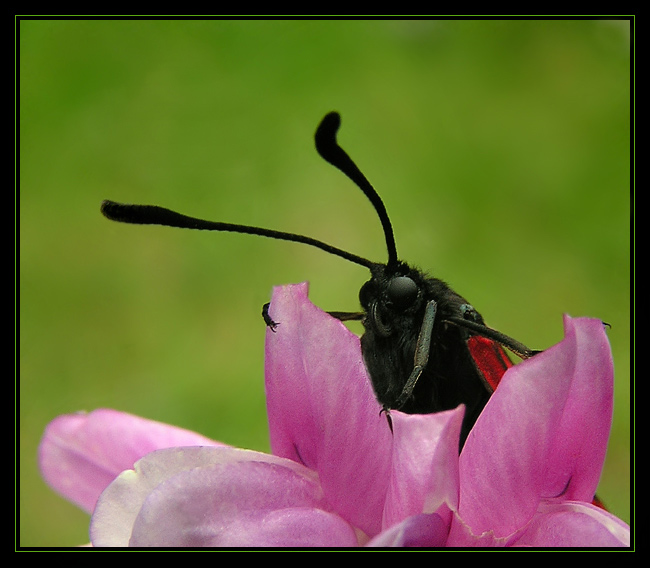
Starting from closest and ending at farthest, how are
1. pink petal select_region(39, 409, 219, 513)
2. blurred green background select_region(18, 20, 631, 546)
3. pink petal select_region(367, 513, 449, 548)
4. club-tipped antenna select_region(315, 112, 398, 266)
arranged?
pink petal select_region(367, 513, 449, 548) < club-tipped antenna select_region(315, 112, 398, 266) < pink petal select_region(39, 409, 219, 513) < blurred green background select_region(18, 20, 631, 546)

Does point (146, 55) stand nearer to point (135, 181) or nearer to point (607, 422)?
point (135, 181)

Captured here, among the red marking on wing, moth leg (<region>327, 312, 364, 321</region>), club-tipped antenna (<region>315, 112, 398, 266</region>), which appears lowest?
the red marking on wing

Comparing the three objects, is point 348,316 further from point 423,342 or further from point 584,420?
point 584,420

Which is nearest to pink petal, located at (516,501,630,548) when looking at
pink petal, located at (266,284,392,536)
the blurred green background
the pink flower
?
the pink flower

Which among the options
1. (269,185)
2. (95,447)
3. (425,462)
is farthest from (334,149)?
(269,185)

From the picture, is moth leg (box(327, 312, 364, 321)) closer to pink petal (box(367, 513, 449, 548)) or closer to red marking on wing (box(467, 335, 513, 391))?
red marking on wing (box(467, 335, 513, 391))

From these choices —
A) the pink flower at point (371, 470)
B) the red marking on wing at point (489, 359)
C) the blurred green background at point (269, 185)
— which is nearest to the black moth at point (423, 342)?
the red marking on wing at point (489, 359)

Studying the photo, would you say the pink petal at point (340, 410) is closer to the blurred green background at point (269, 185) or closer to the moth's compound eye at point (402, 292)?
the moth's compound eye at point (402, 292)
